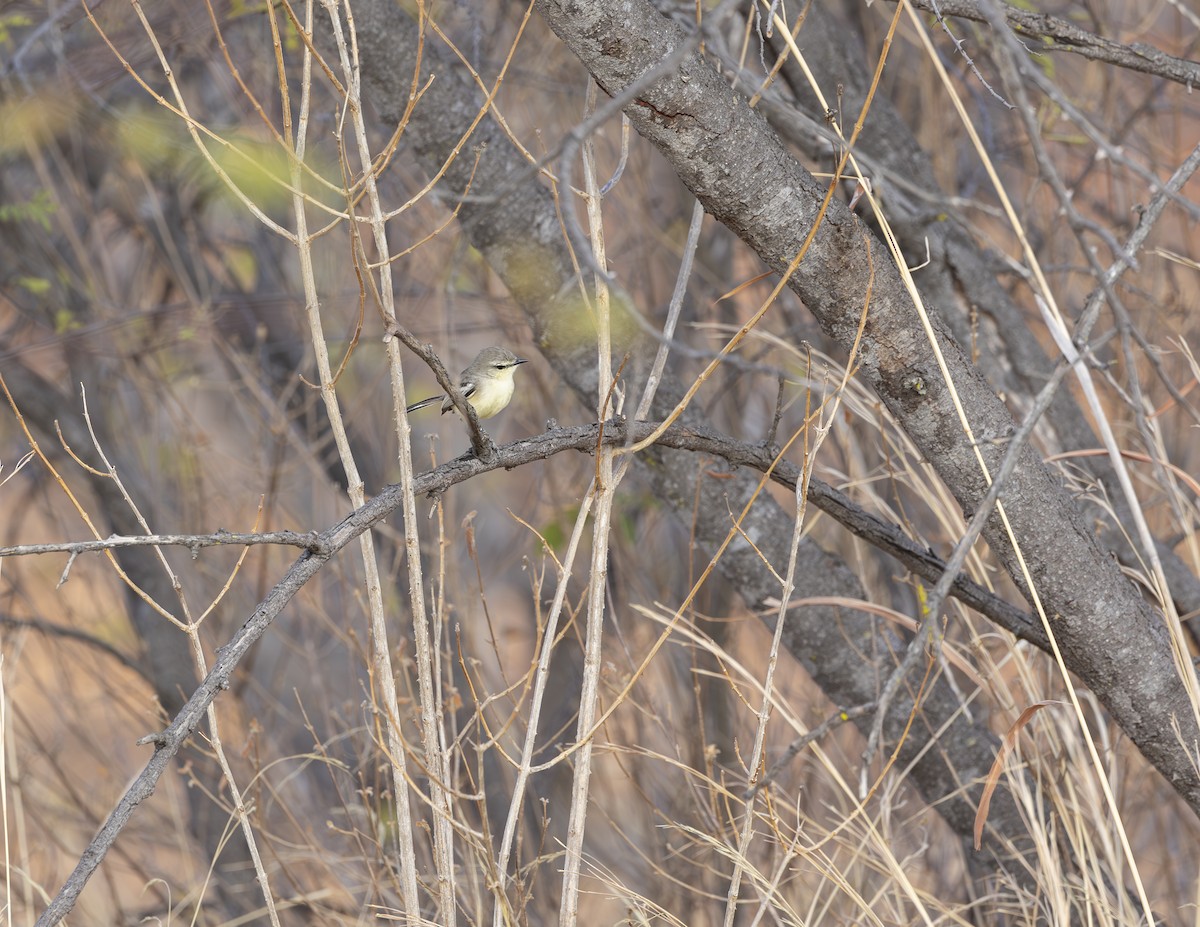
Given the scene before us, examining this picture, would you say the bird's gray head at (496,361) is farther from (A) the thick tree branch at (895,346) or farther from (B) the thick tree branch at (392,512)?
(A) the thick tree branch at (895,346)

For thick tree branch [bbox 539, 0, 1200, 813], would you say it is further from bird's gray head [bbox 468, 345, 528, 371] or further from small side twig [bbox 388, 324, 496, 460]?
bird's gray head [bbox 468, 345, 528, 371]

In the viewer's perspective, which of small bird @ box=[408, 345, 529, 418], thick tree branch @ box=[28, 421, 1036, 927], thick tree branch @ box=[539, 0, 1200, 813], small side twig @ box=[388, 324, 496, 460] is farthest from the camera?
small bird @ box=[408, 345, 529, 418]

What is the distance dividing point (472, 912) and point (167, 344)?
2.10 m

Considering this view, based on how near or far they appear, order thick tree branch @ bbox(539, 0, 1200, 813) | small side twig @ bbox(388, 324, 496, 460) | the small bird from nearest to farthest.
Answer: small side twig @ bbox(388, 324, 496, 460) < thick tree branch @ bbox(539, 0, 1200, 813) < the small bird

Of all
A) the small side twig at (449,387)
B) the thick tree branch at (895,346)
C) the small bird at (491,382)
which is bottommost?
the small bird at (491,382)

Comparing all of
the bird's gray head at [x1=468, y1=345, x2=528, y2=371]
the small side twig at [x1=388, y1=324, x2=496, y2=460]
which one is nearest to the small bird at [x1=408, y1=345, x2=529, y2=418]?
the bird's gray head at [x1=468, y1=345, x2=528, y2=371]

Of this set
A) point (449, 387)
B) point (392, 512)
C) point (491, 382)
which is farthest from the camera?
point (491, 382)

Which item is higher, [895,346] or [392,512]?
[895,346]

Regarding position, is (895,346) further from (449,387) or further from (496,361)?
(496,361)

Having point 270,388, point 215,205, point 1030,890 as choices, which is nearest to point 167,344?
point 270,388

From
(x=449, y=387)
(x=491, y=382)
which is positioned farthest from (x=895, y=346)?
(x=491, y=382)

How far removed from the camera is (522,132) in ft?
12.2

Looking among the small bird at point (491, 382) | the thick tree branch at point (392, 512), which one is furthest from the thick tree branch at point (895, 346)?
the small bird at point (491, 382)

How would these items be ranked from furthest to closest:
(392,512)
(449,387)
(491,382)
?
(491,382) → (392,512) → (449,387)
